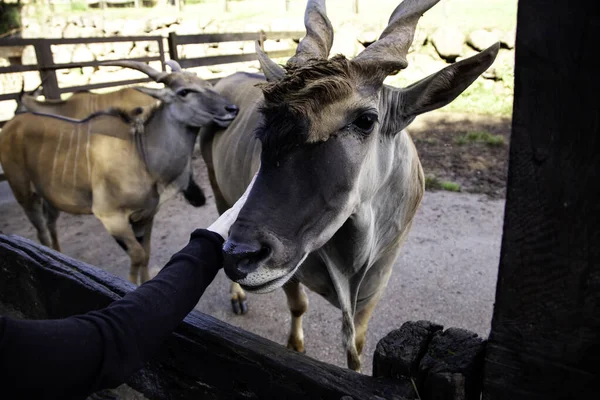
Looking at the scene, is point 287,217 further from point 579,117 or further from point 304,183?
point 579,117

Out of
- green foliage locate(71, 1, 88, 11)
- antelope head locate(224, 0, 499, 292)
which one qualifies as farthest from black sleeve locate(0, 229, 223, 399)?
green foliage locate(71, 1, 88, 11)

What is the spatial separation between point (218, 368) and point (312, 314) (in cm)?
237

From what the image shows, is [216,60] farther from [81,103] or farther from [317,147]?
[317,147]

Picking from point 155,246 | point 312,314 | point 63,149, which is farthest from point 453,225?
point 63,149

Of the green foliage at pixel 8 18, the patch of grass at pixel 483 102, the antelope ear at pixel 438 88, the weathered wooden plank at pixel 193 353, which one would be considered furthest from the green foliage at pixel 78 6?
the antelope ear at pixel 438 88

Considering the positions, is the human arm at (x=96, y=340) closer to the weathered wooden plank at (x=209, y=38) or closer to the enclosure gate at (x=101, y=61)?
the enclosure gate at (x=101, y=61)

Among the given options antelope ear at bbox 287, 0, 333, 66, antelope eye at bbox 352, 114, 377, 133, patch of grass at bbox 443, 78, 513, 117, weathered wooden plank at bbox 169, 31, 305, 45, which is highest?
antelope ear at bbox 287, 0, 333, 66

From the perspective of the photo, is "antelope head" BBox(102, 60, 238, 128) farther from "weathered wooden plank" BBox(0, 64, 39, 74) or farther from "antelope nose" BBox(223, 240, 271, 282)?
"weathered wooden plank" BBox(0, 64, 39, 74)

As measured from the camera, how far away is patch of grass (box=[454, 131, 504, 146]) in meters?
7.26

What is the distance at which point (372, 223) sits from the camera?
1.97 m

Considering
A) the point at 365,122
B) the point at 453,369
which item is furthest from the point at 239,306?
the point at 453,369

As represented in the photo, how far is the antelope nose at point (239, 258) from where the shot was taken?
1354 millimetres

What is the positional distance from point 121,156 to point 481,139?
5.58 m

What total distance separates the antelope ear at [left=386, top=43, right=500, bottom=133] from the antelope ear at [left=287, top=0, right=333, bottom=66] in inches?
15.2
